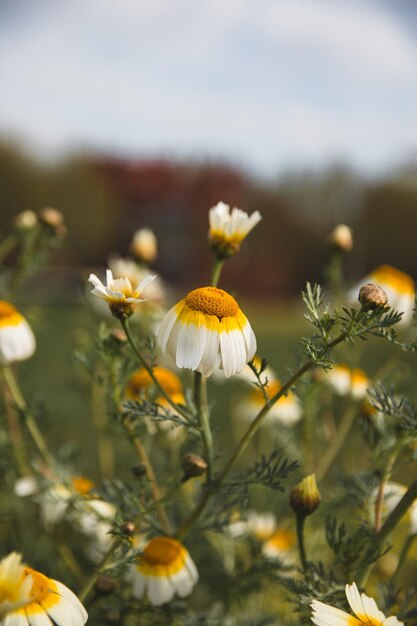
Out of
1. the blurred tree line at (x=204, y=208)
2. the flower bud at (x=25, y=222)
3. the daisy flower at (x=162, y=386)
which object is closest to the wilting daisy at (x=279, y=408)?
the daisy flower at (x=162, y=386)

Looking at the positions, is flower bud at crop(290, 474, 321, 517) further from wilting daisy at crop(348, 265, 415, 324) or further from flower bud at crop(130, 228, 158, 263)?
flower bud at crop(130, 228, 158, 263)

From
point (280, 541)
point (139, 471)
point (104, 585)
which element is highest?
point (139, 471)

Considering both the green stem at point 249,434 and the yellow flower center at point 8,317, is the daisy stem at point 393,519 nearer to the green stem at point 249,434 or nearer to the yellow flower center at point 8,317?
the green stem at point 249,434

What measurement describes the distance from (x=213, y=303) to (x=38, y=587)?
12.1 inches

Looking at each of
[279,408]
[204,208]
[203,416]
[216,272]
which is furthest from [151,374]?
[204,208]

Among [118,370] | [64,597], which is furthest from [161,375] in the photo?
[64,597]

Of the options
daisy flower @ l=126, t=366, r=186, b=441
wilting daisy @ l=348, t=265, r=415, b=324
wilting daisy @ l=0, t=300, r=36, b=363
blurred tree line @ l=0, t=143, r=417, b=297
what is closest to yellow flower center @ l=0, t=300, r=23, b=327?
wilting daisy @ l=0, t=300, r=36, b=363

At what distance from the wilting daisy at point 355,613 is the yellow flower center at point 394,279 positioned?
603 millimetres

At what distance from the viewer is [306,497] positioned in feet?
2.55

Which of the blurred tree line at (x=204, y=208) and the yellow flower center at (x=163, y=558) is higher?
the yellow flower center at (x=163, y=558)

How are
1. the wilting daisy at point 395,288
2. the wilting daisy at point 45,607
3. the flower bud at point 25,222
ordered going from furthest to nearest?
1. the flower bud at point 25,222
2. the wilting daisy at point 395,288
3. the wilting daisy at point 45,607

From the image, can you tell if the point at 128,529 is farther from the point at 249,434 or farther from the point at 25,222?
the point at 25,222

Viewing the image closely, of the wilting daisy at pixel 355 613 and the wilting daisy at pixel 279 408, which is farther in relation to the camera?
the wilting daisy at pixel 279 408

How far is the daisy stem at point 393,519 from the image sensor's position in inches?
27.5
